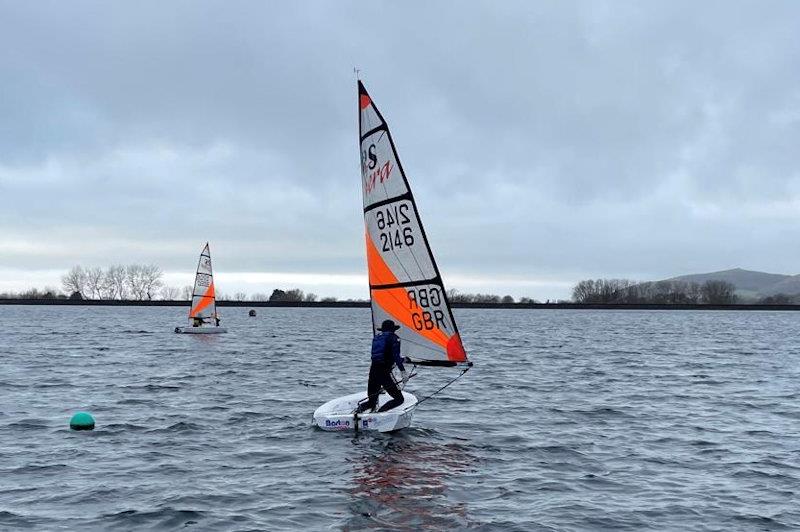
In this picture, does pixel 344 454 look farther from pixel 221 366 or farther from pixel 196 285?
pixel 196 285

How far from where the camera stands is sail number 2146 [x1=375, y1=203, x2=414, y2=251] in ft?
63.3

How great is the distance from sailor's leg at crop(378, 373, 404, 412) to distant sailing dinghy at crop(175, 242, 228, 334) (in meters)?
46.0

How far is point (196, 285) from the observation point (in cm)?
6419

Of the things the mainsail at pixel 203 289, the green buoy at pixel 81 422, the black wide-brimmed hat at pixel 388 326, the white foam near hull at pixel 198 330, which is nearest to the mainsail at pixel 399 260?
the black wide-brimmed hat at pixel 388 326

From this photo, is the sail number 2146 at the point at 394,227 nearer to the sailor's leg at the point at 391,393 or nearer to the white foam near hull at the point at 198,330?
the sailor's leg at the point at 391,393

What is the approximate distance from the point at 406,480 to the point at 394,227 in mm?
6642

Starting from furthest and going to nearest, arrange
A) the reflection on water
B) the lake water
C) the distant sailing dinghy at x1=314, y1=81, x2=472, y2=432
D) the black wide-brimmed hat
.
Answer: the distant sailing dinghy at x1=314, y1=81, x2=472, y2=432, the black wide-brimmed hat, the lake water, the reflection on water

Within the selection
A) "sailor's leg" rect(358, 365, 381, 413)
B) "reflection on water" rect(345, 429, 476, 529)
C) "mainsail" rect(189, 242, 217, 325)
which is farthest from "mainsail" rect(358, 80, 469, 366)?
"mainsail" rect(189, 242, 217, 325)

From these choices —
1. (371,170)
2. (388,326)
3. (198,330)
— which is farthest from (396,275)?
(198,330)

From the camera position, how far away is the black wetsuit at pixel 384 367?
18688 mm

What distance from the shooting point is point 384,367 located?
18922 mm

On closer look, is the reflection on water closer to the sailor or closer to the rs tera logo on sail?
the sailor

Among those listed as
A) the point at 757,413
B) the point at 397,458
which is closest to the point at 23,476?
the point at 397,458

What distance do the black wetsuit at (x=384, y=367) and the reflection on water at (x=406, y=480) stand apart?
2.88 ft
